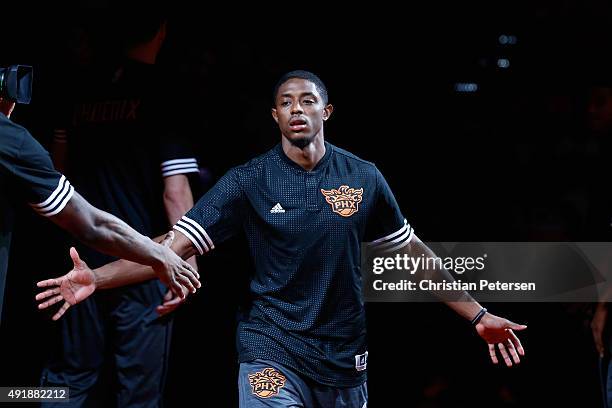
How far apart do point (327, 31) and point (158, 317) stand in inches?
105

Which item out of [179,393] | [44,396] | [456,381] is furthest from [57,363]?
[456,381]

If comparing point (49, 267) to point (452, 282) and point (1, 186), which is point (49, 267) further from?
point (452, 282)

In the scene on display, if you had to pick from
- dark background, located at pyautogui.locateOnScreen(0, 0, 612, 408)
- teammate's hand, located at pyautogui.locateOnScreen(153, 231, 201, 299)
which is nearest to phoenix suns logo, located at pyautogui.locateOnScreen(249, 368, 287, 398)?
teammate's hand, located at pyautogui.locateOnScreen(153, 231, 201, 299)

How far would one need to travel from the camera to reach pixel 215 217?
4.29 meters

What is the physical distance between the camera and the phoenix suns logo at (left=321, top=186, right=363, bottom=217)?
4281 millimetres

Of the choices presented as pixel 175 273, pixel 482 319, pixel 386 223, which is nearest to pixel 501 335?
pixel 482 319

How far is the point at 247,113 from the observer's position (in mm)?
6293

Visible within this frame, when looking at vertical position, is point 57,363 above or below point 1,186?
below

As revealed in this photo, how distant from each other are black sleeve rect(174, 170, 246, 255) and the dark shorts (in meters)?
0.58

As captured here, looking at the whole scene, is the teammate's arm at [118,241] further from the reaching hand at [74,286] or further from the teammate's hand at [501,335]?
the teammate's hand at [501,335]

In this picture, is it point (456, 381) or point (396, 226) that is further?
point (456, 381)

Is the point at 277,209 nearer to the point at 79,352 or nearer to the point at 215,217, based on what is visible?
the point at 215,217

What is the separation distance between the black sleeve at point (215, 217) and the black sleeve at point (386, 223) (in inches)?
24.3

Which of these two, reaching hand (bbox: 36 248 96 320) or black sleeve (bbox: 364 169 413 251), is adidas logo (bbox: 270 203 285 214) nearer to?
black sleeve (bbox: 364 169 413 251)
